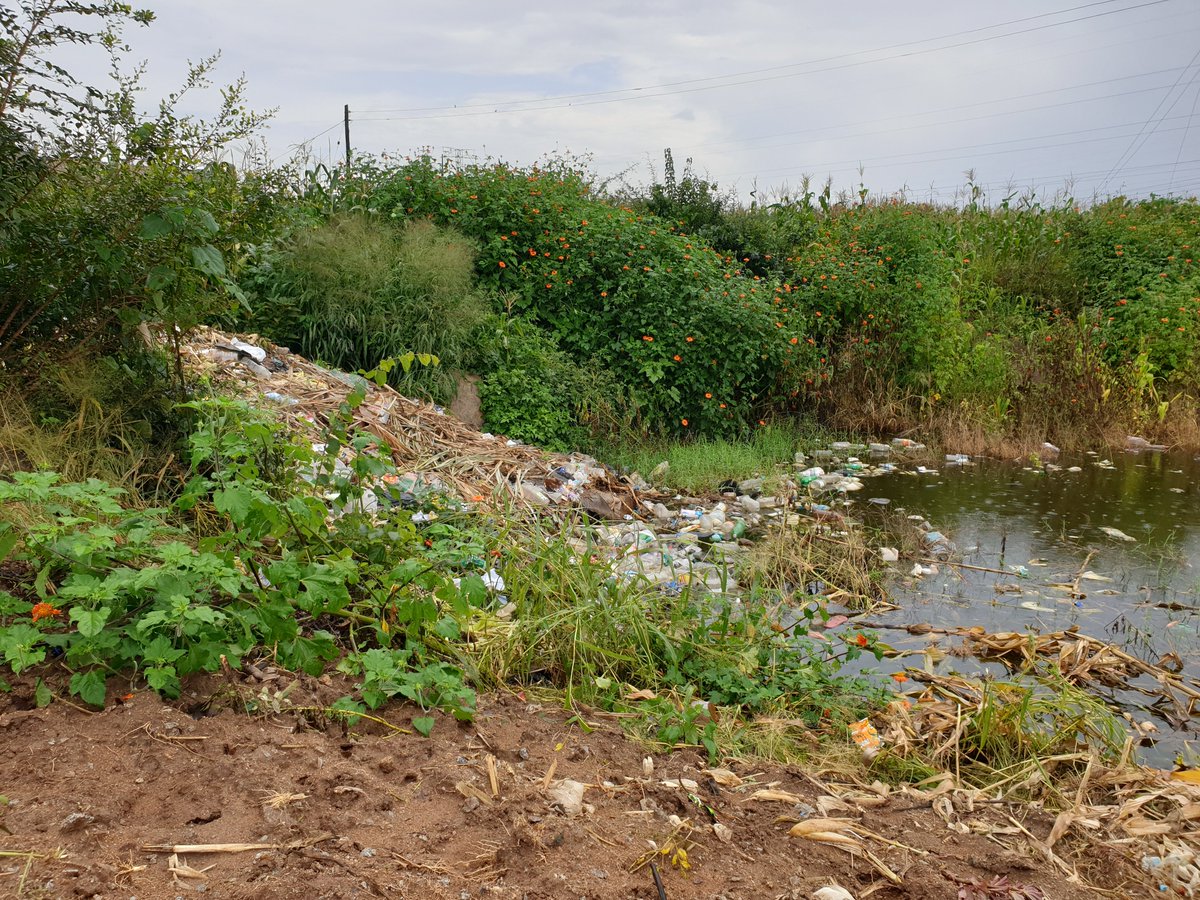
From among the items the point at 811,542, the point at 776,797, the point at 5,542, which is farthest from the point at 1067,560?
the point at 5,542

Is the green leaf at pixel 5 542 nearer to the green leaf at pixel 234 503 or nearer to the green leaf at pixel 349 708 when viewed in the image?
the green leaf at pixel 234 503

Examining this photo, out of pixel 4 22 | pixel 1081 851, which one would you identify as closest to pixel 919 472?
pixel 1081 851

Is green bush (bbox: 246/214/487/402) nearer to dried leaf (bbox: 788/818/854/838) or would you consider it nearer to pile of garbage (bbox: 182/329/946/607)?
pile of garbage (bbox: 182/329/946/607)

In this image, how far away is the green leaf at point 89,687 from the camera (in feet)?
8.38

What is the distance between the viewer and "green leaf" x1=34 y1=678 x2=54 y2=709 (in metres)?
2.55

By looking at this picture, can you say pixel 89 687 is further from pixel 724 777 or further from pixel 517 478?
pixel 517 478

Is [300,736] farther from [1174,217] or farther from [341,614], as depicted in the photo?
[1174,217]

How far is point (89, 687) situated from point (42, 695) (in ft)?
0.43

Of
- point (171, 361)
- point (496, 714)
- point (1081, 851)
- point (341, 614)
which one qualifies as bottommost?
point (1081, 851)

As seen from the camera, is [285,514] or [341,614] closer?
[285,514]

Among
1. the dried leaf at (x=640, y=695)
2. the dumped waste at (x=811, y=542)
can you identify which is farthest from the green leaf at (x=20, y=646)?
the dried leaf at (x=640, y=695)

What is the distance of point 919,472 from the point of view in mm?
8531

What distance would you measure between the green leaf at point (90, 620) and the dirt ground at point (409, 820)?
28cm

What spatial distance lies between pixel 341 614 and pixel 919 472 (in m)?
6.58
